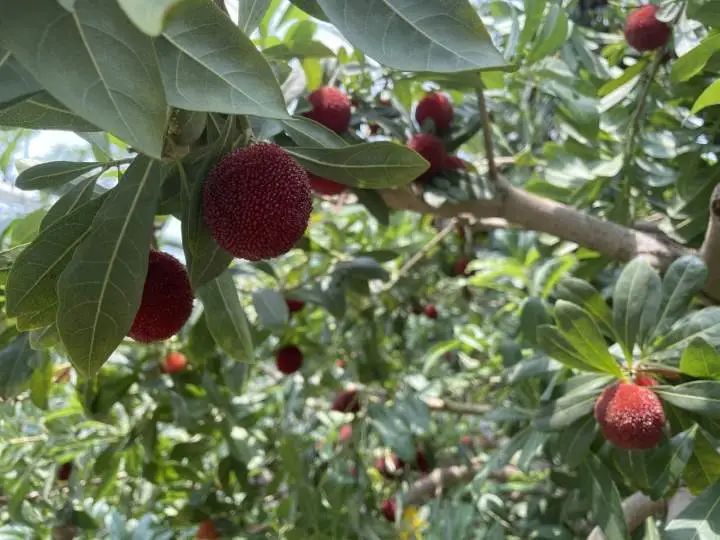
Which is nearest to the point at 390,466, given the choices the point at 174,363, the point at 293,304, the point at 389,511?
the point at 389,511

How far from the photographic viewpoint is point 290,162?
2.15 feet

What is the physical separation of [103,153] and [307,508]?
86 cm

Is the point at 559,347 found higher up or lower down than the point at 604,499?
higher up

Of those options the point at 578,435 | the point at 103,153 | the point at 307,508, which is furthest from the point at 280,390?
the point at 103,153

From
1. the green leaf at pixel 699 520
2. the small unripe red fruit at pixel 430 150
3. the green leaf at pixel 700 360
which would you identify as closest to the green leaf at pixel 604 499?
the green leaf at pixel 699 520

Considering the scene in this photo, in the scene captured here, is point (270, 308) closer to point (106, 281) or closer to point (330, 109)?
point (330, 109)

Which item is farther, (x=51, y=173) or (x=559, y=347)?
(x=559, y=347)

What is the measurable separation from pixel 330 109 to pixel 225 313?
0.46m

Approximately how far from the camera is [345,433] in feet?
6.11

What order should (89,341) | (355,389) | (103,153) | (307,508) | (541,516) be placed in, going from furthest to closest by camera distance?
(355,389) < (541,516) < (307,508) < (103,153) < (89,341)

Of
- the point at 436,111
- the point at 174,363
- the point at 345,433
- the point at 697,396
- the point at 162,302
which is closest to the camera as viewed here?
the point at 162,302

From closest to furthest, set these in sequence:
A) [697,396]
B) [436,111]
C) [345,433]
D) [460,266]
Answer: [697,396]
[436,111]
[345,433]
[460,266]

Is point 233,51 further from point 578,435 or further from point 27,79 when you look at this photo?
point 578,435

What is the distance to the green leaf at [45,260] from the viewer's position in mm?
638
